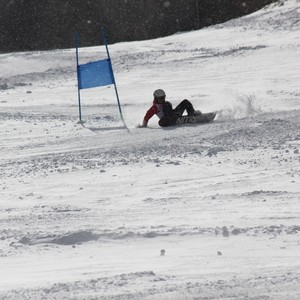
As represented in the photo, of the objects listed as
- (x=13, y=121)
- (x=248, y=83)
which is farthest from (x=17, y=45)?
(x=13, y=121)

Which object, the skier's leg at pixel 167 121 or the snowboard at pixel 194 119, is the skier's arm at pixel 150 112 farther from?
the snowboard at pixel 194 119

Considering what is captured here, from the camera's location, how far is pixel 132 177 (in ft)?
26.1

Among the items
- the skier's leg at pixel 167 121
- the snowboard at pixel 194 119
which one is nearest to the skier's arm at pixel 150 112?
the skier's leg at pixel 167 121

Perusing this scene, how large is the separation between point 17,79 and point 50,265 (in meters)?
13.8

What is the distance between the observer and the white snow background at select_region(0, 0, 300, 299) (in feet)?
15.6

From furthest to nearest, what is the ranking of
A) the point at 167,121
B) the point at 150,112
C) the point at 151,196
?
the point at 150,112, the point at 167,121, the point at 151,196

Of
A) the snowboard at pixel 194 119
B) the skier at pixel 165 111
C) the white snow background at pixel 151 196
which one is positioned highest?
the skier at pixel 165 111

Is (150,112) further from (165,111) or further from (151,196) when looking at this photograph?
(151,196)

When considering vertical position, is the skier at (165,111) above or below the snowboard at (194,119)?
above

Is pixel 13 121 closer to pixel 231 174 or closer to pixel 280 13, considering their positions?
pixel 231 174

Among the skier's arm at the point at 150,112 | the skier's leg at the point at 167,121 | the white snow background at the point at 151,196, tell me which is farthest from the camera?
the skier's arm at the point at 150,112

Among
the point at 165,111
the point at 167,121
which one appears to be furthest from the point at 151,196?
the point at 165,111

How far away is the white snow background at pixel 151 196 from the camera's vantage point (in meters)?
4.76

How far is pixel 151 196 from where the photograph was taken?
7.13 metres
